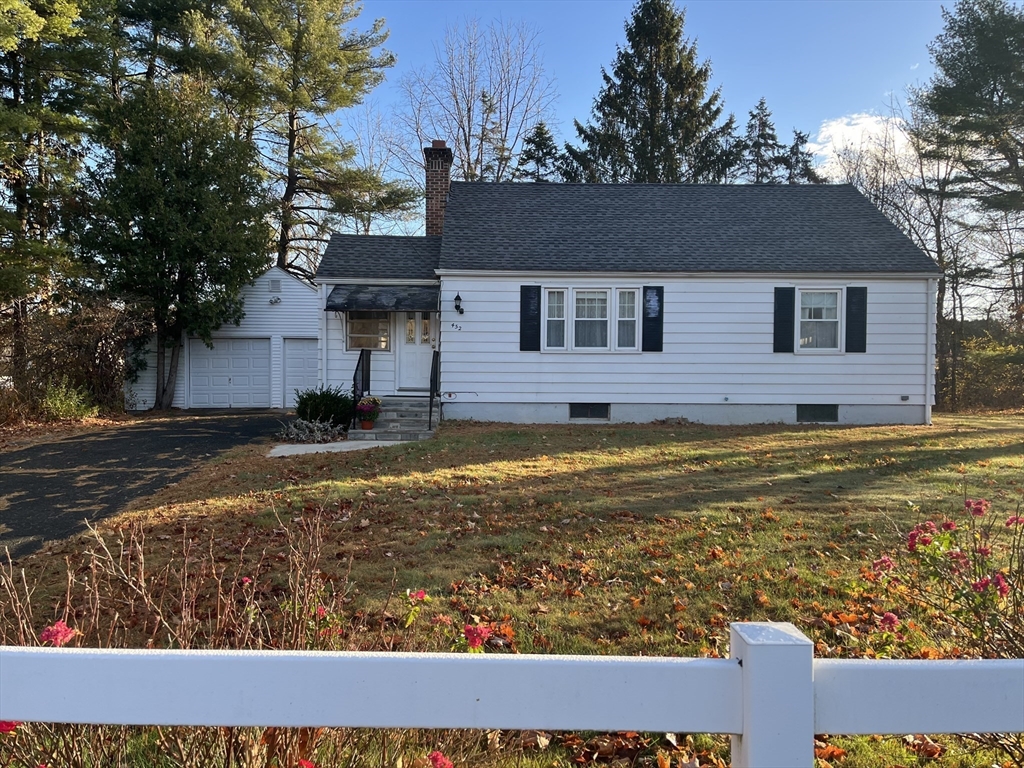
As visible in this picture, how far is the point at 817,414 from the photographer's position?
14062 millimetres

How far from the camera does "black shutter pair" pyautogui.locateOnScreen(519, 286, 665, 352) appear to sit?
539 inches

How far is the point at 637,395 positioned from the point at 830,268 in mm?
4959

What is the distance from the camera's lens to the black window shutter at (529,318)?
1368 centimetres

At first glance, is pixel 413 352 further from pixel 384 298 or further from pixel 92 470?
pixel 92 470

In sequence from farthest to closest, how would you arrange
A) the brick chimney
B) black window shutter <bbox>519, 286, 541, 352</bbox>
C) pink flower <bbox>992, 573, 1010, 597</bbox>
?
the brick chimney, black window shutter <bbox>519, 286, 541, 352</bbox>, pink flower <bbox>992, 573, 1010, 597</bbox>

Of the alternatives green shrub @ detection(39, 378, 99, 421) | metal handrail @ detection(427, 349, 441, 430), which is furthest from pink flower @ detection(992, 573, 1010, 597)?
green shrub @ detection(39, 378, 99, 421)

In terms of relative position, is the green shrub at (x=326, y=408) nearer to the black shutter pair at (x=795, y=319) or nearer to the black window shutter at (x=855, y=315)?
the black shutter pair at (x=795, y=319)

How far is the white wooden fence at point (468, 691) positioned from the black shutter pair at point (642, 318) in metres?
→ 12.4

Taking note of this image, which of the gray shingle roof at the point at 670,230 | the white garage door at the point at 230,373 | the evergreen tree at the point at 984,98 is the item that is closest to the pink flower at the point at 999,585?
the gray shingle roof at the point at 670,230

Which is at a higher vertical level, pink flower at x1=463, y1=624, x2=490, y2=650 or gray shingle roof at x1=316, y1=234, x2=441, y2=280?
gray shingle roof at x1=316, y1=234, x2=441, y2=280

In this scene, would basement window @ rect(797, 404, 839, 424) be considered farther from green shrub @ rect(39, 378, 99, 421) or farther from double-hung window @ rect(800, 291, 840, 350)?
green shrub @ rect(39, 378, 99, 421)

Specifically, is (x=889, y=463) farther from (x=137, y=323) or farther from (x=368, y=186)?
(x=368, y=186)

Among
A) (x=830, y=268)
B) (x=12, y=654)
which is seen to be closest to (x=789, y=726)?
(x=12, y=654)

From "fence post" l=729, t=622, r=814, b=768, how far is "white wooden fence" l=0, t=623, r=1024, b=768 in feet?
0.08
